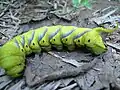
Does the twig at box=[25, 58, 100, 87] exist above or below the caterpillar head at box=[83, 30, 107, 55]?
below

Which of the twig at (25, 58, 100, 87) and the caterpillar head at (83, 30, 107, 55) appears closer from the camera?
the twig at (25, 58, 100, 87)

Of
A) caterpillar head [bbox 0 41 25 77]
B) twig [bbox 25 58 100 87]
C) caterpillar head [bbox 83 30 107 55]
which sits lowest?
twig [bbox 25 58 100 87]

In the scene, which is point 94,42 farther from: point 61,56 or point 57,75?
point 57,75

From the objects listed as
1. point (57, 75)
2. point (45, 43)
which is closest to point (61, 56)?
point (45, 43)

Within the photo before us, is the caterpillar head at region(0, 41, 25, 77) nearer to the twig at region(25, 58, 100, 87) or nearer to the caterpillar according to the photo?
the caterpillar

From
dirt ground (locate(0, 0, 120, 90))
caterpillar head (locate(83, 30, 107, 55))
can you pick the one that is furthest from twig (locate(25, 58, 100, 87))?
caterpillar head (locate(83, 30, 107, 55))

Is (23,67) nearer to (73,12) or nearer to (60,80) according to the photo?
(60,80)

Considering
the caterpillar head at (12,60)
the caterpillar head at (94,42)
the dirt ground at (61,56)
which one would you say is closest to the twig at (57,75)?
the dirt ground at (61,56)

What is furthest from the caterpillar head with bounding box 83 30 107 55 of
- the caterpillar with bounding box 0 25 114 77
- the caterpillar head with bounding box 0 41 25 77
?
the caterpillar head with bounding box 0 41 25 77

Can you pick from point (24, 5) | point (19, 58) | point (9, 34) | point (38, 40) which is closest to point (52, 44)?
point (38, 40)
